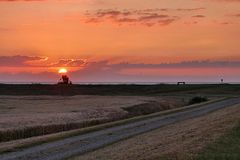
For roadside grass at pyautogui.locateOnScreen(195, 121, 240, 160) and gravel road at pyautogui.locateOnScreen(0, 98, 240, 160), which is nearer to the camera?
roadside grass at pyautogui.locateOnScreen(195, 121, 240, 160)

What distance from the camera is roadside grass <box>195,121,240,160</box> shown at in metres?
20.0

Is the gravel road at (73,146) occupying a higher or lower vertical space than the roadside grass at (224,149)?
lower

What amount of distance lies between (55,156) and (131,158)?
580cm

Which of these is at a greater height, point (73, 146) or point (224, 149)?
point (224, 149)

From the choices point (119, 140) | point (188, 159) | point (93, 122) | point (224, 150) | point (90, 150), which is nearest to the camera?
point (188, 159)

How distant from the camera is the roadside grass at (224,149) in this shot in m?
20.0

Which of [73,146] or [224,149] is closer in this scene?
[224,149]

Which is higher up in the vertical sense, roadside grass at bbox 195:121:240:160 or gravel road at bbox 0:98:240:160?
roadside grass at bbox 195:121:240:160

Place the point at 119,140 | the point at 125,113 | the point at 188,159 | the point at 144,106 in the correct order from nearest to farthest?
the point at 188,159, the point at 119,140, the point at 125,113, the point at 144,106

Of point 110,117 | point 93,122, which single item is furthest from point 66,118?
point 110,117

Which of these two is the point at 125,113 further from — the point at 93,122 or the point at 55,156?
the point at 55,156

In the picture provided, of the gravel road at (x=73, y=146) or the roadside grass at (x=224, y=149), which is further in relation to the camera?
the gravel road at (x=73, y=146)

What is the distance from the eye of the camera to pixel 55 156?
27203mm

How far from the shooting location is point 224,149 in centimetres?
2200
